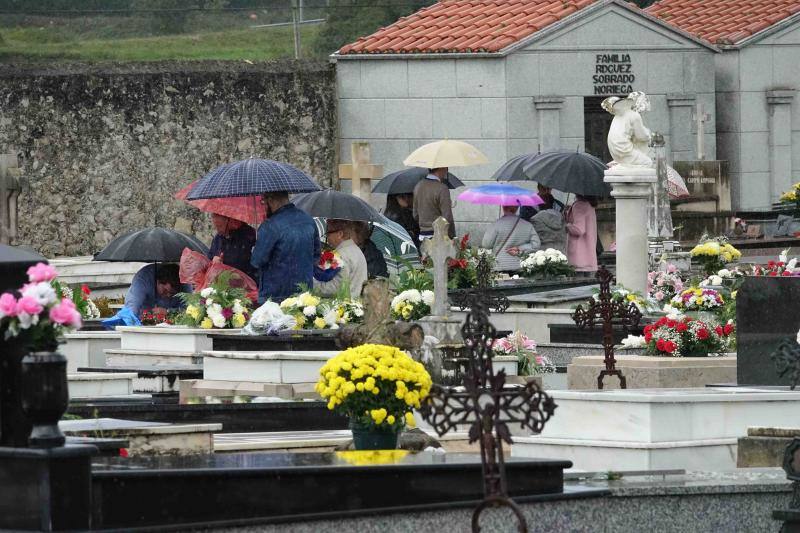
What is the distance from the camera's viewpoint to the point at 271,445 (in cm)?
1060

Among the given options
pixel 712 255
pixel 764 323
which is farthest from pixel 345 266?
pixel 712 255

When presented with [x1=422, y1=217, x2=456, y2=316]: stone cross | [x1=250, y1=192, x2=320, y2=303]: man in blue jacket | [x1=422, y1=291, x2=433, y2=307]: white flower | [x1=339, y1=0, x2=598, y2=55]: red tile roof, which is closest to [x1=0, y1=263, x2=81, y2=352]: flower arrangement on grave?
[x1=422, y1=217, x2=456, y2=316]: stone cross

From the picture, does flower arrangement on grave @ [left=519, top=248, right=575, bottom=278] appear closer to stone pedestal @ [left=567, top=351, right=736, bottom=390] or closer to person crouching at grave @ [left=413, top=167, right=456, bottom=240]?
person crouching at grave @ [left=413, top=167, right=456, bottom=240]

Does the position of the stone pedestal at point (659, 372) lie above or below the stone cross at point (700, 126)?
below

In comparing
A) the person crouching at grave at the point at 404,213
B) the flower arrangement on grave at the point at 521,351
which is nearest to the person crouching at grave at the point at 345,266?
the flower arrangement on grave at the point at 521,351

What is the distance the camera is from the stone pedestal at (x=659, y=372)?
13820mm

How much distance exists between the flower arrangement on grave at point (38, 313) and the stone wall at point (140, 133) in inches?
798

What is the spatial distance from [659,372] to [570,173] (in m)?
7.40

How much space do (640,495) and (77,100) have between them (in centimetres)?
2004

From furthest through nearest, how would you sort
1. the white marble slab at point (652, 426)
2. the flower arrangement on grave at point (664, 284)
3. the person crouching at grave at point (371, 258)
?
the flower arrangement on grave at point (664, 284) < the person crouching at grave at point (371, 258) < the white marble slab at point (652, 426)

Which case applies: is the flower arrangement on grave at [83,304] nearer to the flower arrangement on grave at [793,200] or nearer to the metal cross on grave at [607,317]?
the metal cross on grave at [607,317]

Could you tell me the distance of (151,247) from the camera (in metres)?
16.8

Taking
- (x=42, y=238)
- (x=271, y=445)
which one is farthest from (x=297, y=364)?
(x=42, y=238)

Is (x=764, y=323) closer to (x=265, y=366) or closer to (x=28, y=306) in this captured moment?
(x=265, y=366)
